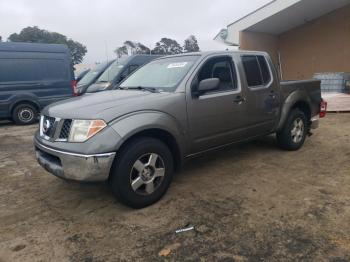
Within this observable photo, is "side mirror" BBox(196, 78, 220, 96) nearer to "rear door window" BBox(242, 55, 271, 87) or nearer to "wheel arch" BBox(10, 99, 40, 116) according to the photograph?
"rear door window" BBox(242, 55, 271, 87)

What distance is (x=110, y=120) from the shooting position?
324 centimetres

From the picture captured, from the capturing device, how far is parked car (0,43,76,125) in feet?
31.5

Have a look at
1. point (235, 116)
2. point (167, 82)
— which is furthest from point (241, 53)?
point (167, 82)

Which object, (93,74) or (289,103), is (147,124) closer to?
(289,103)

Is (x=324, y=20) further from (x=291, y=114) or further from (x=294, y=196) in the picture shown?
(x=294, y=196)

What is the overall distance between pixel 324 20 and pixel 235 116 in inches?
607

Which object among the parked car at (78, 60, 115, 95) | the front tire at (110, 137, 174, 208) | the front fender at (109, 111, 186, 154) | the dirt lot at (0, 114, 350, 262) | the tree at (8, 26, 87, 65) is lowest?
the dirt lot at (0, 114, 350, 262)

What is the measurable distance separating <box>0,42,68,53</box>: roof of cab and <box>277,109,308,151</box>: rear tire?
7.78 m

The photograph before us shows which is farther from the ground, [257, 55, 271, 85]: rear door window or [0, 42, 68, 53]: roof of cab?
[0, 42, 68, 53]: roof of cab

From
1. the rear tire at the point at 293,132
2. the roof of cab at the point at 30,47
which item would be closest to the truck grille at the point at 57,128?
the rear tire at the point at 293,132

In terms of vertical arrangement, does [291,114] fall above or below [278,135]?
above

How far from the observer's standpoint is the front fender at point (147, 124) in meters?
3.25

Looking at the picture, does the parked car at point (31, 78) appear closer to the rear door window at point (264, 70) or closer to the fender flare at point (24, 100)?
the fender flare at point (24, 100)

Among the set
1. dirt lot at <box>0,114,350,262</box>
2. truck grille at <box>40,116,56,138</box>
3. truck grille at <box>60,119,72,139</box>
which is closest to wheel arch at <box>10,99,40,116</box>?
dirt lot at <box>0,114,350,262</box>
